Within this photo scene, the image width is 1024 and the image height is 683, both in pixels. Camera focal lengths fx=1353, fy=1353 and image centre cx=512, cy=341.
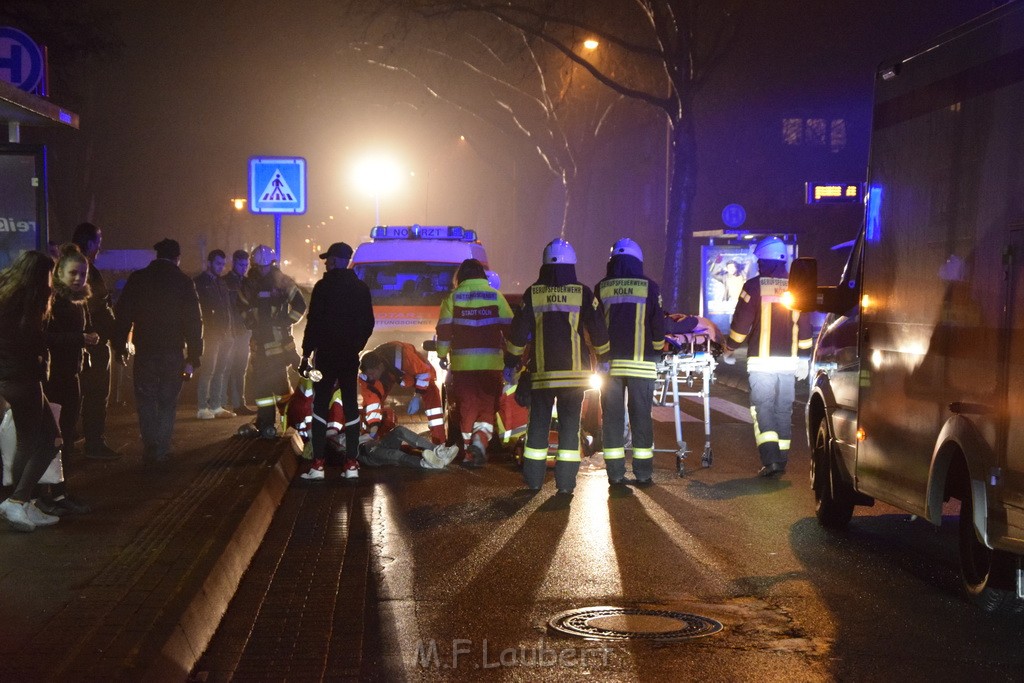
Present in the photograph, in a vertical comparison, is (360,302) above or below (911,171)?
below

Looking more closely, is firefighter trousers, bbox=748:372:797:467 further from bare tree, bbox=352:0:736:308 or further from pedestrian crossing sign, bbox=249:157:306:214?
bare tree, bbox=352:0:736:308

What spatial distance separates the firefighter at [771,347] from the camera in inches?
459

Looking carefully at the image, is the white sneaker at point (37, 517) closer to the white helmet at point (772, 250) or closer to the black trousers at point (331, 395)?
the black trousers at point (331, 395)

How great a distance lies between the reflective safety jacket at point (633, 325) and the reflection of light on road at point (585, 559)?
1.18 m

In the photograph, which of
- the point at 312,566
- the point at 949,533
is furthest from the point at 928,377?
the point at 312,566

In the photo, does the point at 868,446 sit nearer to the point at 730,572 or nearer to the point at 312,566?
the point at 730,572

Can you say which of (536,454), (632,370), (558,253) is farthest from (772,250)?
(536,454)

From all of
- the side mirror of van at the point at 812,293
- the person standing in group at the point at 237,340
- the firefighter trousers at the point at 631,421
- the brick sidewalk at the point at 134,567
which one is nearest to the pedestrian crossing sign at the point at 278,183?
the person standing in group at the point at 237,340

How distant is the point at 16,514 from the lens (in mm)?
8125

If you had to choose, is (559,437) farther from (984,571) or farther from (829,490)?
(984,571)

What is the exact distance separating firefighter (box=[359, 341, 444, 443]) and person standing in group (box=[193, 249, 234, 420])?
10.9 feet

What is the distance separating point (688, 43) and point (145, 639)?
78.5ft

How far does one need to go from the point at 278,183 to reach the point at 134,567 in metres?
11.2

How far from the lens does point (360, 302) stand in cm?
1134
